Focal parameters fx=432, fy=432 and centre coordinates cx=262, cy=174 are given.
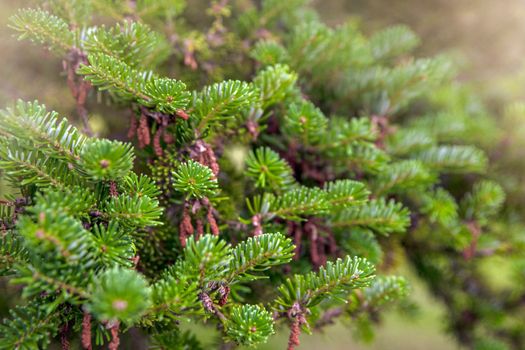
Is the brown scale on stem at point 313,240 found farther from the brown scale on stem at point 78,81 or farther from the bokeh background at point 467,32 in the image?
the bokeh background at point 467,32

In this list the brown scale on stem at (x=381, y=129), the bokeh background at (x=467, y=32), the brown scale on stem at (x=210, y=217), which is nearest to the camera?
the brown scale on stem at (x=210, y=217)

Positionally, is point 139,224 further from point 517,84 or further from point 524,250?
point 517,84

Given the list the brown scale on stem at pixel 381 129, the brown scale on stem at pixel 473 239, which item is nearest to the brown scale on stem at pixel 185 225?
the brown scale on stem at pixel 381 129

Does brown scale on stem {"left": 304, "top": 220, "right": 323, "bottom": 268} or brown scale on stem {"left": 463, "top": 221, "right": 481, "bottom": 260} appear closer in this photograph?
brown scale on stem {"left": 304, "top": 220, "right": 323, "bottom": 268}

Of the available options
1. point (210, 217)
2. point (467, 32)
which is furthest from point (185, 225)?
point (467, 32)

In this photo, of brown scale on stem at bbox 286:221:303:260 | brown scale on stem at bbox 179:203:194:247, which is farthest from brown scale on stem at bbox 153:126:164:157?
brown scale on stem at bbox 286:221:303:260

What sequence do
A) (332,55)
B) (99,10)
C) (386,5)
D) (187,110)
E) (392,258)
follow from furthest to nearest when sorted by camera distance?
(386,5) < (392,258) < (332,55) < (99,10) < (187,110)

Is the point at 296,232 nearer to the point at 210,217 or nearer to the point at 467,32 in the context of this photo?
the point at 210,217

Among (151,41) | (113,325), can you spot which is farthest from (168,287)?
(151,41)

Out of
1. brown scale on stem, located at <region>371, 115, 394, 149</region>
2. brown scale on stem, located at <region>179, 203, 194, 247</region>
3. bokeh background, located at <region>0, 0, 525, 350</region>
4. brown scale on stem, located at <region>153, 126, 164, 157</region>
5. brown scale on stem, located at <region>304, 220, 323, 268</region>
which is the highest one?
bokeh background, located at <region>0, 0, 525, 350</region>

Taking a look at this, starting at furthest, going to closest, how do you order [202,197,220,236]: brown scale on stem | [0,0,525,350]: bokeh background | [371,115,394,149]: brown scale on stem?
[0,0,525,350]: bokeh background, [371,115,394,149]: brown scale on stem, [202,197,220,236]: brown scale on stem

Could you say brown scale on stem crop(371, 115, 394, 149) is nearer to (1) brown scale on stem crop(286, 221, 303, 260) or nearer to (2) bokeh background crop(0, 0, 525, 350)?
(1) brown scale on stem crop(286, 221, 303, 260)
